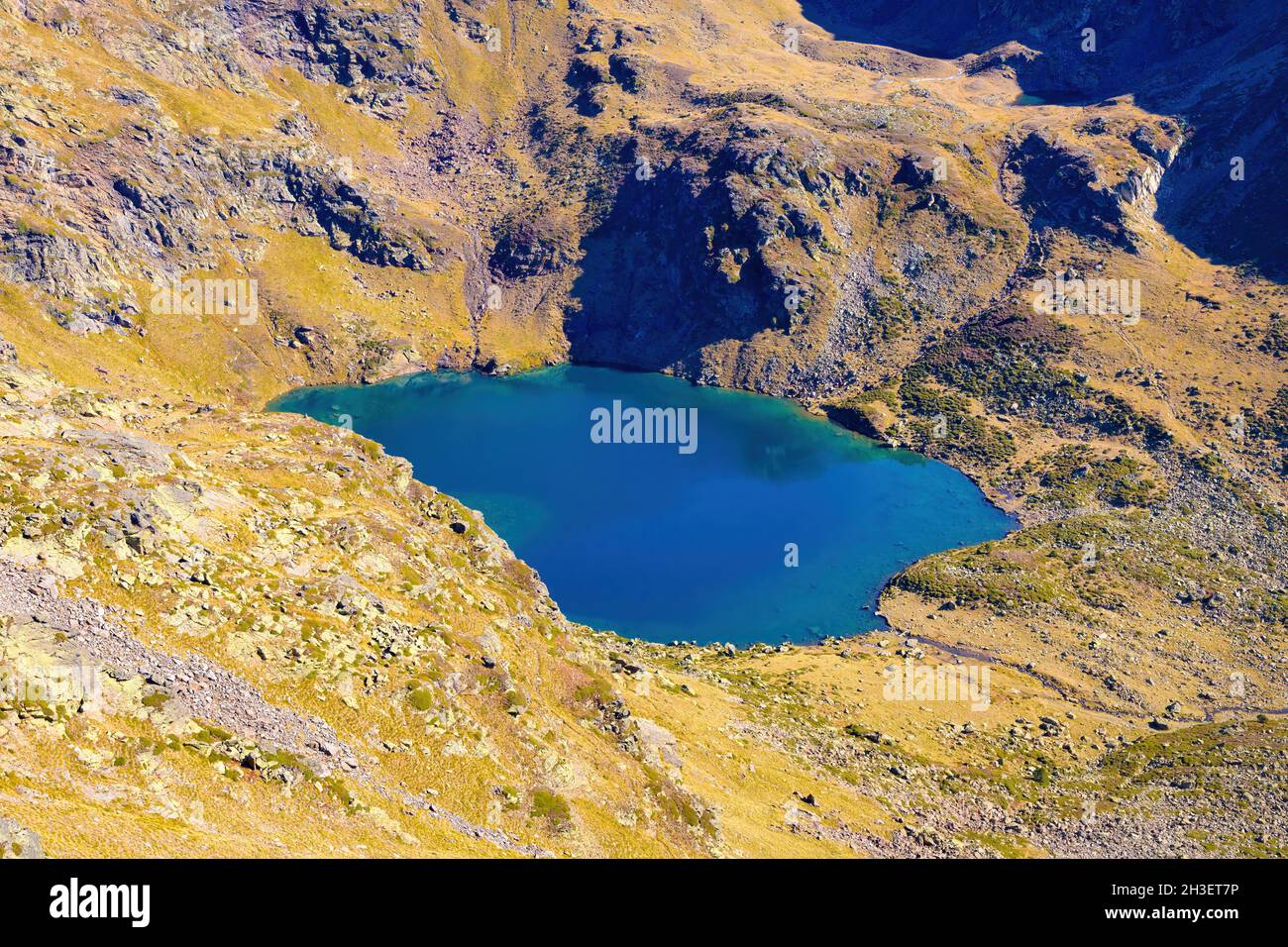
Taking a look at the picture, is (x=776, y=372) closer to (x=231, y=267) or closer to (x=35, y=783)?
(x=231, y=267)

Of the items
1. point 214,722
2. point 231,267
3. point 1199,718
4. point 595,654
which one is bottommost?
point 1199,718

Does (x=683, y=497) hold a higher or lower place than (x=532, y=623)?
lower

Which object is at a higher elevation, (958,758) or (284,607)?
(284,607)

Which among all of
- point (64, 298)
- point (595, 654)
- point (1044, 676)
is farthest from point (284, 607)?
point (64, 298)

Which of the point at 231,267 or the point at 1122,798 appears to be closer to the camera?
the point at 1122,798

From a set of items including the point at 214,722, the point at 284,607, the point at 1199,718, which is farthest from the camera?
the point at 1199,718

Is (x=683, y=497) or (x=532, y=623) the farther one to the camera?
(x=683, y=497)

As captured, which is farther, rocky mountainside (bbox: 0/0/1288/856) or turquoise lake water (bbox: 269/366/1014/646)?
turquoise lake water (bbox: 269/366/1014/646)

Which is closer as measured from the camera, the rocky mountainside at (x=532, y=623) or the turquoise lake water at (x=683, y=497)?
the rocky mountainside at (x=532, y=623)
